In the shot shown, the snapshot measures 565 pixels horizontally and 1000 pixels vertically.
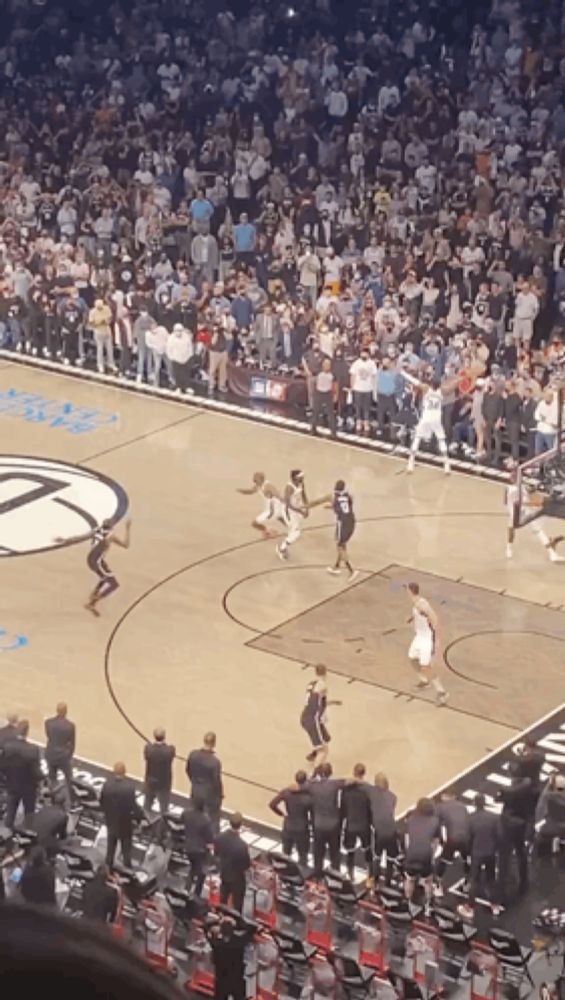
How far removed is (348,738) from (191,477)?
30.9 feet

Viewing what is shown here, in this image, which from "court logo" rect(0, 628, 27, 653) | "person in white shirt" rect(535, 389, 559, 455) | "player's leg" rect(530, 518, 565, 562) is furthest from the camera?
"person in white shirt" rect(535, 389, 559, 455)

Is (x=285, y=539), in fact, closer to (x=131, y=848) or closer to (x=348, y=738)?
(x=348, y=738)

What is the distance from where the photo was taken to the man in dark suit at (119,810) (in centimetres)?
1909

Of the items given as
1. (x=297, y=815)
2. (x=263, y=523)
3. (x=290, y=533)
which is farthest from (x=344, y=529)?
(x=297, y=815)

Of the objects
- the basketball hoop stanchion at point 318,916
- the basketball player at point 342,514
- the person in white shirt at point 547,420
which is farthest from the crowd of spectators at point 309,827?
the person in white shirt at point 547,420

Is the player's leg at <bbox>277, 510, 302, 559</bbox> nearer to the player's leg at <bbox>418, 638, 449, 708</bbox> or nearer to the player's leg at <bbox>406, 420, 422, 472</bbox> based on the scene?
the player's leg at <bbox>406, 420, 422, 472</bbox>

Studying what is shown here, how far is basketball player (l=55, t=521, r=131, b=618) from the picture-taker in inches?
1003

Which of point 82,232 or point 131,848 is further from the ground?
point 82,232

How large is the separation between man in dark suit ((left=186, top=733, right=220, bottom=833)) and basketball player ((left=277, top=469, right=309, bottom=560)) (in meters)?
7.42

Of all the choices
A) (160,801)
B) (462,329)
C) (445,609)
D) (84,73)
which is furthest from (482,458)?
(84,73)

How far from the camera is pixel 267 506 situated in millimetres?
28484

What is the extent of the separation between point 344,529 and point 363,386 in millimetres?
7045

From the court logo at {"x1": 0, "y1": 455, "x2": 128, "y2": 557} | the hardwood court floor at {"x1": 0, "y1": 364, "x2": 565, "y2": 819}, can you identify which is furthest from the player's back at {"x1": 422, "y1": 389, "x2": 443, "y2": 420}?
the court logo at {"x1": 0, "y1": 455, "x2": 128, "y2": 557}

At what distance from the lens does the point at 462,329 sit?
34.4m
